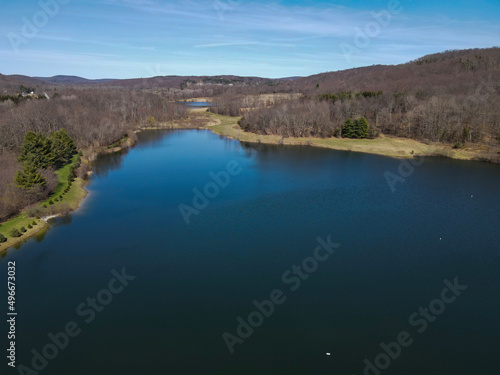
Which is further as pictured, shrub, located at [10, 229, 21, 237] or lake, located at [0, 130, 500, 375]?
shrub, located at [10, 229, 21, 237]

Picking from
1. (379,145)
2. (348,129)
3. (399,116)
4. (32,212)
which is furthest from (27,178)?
(399,116)

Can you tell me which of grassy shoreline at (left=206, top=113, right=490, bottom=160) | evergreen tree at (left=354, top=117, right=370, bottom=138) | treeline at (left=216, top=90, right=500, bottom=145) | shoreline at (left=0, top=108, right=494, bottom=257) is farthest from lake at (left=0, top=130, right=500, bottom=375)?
evergreen tree at (left=354, top=117, right=370, bottom=138)

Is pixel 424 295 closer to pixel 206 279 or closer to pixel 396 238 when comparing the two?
pixel 396 238

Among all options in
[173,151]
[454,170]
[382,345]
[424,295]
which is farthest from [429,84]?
[382,345]

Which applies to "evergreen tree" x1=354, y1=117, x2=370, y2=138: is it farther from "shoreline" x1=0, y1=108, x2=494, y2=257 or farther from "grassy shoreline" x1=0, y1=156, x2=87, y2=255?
"grassy shoreline" x1=0, y1=156, x2=87, y2=255

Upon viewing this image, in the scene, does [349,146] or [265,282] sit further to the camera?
[349,146]

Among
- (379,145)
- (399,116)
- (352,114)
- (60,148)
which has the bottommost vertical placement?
(379,145)

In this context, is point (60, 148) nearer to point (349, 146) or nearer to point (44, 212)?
point (44, 212)

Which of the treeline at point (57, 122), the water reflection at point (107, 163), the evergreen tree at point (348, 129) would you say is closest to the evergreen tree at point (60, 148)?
the water reflection at point (107, 163)

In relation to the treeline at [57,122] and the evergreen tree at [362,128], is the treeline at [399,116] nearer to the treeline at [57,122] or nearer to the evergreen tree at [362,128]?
the evergreen tree at [362,128]
